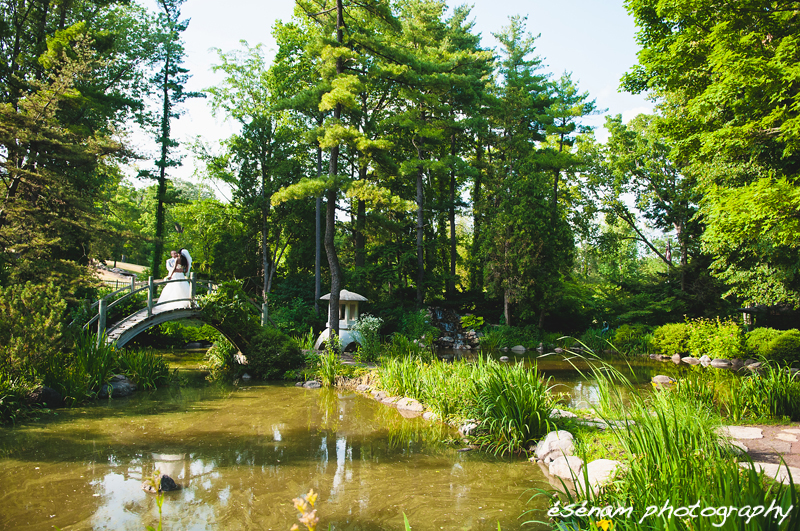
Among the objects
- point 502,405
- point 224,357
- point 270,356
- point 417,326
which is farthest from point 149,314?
point 417,326

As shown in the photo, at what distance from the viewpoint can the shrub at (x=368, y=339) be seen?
12312 millimetres

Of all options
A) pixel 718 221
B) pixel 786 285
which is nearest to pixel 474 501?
pixel 718 221

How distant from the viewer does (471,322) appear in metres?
21.1

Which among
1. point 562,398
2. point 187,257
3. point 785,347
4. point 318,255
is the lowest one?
point 562,398

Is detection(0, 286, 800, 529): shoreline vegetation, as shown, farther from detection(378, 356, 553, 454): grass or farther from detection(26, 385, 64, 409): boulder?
detection(26, 385, 64, 409): boulder

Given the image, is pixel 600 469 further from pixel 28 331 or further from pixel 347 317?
pixel 347 317

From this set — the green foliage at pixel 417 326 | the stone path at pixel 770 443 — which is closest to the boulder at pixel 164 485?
the stone path at pixel 770 443

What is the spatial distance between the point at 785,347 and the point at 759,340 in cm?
93

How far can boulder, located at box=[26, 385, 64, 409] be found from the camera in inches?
293

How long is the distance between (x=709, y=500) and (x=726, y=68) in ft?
28.7

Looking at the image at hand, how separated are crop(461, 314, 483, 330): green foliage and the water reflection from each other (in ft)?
44.5

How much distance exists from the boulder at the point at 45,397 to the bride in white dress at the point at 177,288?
393cm

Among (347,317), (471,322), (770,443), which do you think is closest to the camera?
(770,443)

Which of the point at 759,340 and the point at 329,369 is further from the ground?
the point at 759,340
